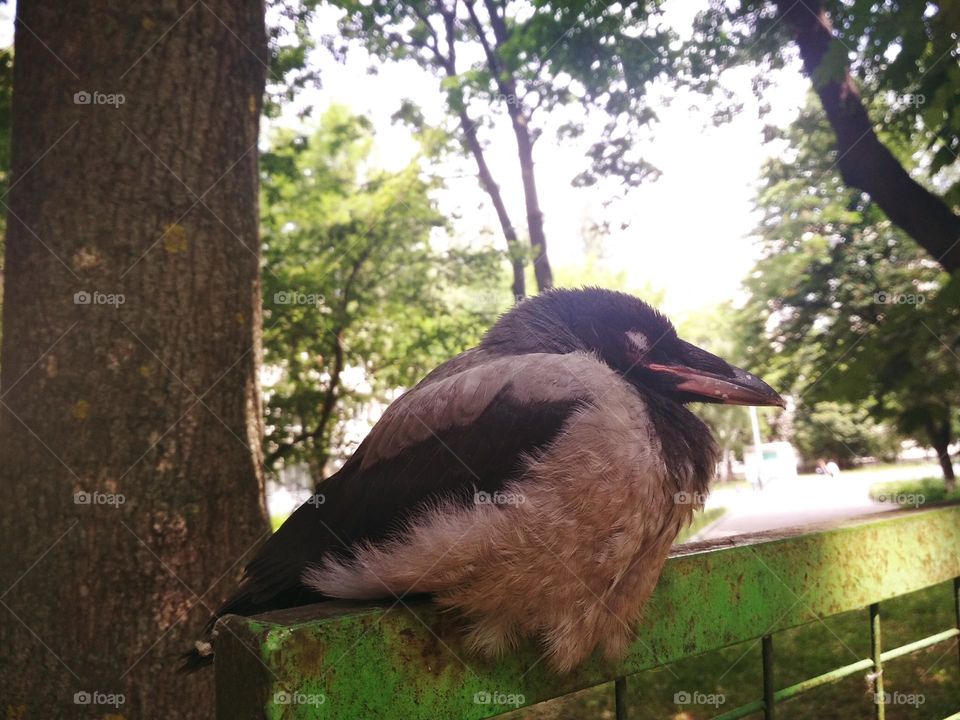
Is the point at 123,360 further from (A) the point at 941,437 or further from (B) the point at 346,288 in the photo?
(A) the point at 941,437

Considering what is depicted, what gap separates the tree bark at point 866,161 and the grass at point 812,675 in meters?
2.18

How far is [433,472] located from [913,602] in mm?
6736

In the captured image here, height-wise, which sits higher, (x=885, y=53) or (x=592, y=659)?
(x=885, y=53)

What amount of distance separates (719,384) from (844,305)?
485 centimetres

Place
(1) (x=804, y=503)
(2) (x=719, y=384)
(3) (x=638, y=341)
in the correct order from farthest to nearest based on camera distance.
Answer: (1) (x=804, y=503)
(3) (x=638, y=341)
(2) (x=719, y=384)

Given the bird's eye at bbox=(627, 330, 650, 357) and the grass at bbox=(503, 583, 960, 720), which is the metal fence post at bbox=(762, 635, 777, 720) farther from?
the grass at bbox=(503, 583, 960, 720)

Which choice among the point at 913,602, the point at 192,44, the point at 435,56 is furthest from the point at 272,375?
the point at 913,602

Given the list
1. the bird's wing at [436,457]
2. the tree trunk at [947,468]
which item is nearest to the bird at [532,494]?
the bird's wing at [436,457]

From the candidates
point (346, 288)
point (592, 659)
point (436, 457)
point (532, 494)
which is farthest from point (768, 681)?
point (346, 288)

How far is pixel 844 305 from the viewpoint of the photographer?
5871mm

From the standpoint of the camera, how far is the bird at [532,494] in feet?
4.68

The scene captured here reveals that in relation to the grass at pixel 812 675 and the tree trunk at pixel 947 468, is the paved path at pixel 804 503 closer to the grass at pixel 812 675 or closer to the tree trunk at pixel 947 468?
the tree trunk at pixel 947 468

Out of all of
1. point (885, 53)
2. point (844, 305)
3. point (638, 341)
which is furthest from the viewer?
point (844, 305)

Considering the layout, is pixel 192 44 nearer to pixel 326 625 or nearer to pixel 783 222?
pixel 326 625
